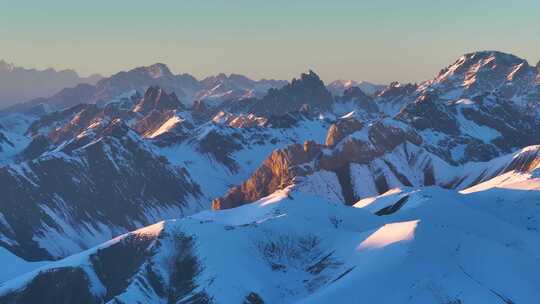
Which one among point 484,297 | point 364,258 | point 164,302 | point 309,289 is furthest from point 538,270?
point 164,302

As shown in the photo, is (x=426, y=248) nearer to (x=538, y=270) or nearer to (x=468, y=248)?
(x=468, y=248)

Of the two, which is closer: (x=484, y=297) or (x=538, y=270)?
(x=484, y=297)

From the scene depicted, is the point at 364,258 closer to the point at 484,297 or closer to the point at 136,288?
the point at 484,297

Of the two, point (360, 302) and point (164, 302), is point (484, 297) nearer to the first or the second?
point (360, 302)

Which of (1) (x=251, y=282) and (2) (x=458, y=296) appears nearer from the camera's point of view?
(2) (x=458, y=296)

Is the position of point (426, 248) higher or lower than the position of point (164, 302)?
higher

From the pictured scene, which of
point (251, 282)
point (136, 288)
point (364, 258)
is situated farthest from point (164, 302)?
point (364, 258)

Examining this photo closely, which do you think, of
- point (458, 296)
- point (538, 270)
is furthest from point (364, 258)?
point (538, 270)
